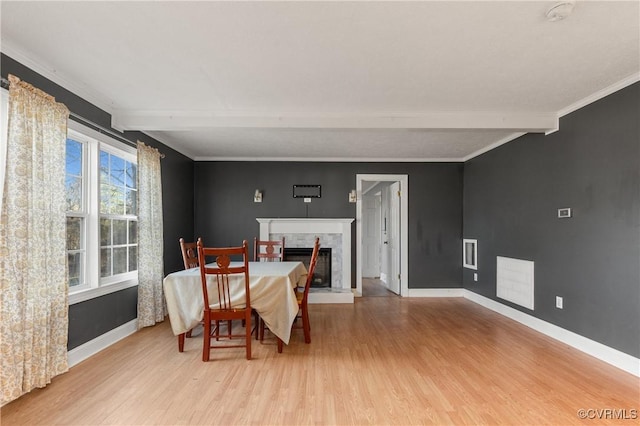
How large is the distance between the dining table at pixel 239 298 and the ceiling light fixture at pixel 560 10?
267 centimetres

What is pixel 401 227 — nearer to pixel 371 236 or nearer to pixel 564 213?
pixel 371 236

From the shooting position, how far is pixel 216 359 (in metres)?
2.93

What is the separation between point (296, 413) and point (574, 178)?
345cm

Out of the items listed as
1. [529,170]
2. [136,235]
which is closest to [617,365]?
[529,170]

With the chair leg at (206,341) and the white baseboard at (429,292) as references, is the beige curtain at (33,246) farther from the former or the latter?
the white baseboard at (429,292)

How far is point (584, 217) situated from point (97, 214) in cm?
480

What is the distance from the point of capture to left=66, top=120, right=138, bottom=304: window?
2945mm

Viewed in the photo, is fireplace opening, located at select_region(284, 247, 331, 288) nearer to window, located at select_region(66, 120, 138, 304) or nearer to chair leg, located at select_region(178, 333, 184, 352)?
window, located at select_region(66, 120, 138, 304)

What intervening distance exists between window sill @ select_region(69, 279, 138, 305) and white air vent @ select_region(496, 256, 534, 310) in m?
4.73

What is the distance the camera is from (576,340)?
321cm

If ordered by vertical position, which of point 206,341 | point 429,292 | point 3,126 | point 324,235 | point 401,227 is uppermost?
point 3,126

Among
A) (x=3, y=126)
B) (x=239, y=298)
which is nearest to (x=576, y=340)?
(x=239, y=298)

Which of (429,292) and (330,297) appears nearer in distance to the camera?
(330,297)

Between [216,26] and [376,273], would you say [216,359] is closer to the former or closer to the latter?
[216,26]
